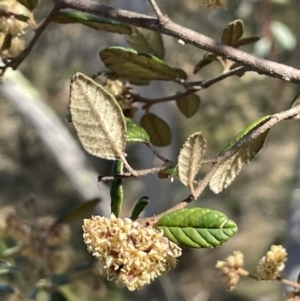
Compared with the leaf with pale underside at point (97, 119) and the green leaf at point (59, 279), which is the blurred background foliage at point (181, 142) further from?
the leaf with pale underside at point (97, 119)

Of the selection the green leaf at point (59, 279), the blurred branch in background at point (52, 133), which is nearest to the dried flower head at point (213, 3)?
the green leaf at point (59, 279)

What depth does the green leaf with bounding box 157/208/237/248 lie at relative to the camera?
346 mm

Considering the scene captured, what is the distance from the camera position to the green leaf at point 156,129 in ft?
2.04

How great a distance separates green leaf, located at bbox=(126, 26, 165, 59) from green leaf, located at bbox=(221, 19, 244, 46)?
3.4 inches

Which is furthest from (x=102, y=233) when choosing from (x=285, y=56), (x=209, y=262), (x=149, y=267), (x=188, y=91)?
(x=209, y=262)

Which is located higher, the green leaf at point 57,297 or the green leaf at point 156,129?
the green leaf at point 156,129

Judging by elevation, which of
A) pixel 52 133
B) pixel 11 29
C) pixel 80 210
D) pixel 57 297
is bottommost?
pixel 52 133

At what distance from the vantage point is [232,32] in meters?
0.55

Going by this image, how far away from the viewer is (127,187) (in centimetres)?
389

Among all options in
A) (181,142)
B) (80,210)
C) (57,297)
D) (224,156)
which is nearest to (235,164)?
(224,156)

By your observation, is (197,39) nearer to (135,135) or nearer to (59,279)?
(135,135)

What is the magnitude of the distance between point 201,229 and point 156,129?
28 centimetres

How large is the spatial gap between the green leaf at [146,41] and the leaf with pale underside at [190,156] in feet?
0.89

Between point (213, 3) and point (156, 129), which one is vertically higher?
point (213, 3)
